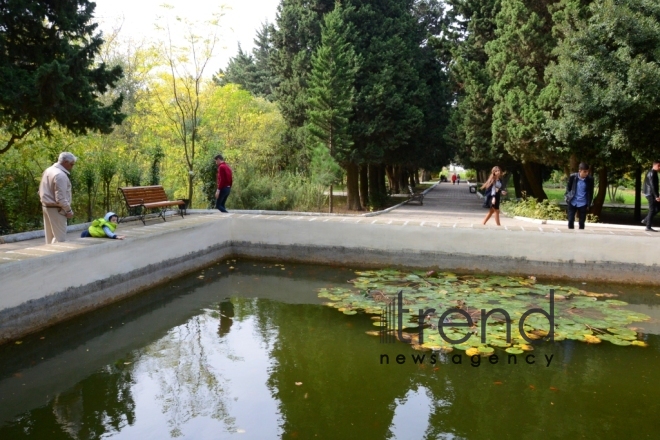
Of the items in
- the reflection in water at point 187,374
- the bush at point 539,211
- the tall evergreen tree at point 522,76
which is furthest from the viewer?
the tall evergreen tree at point 522,76

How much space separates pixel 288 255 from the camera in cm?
1169

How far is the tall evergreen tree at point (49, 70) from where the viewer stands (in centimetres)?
917

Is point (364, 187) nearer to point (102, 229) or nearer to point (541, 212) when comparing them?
point (541, 212)

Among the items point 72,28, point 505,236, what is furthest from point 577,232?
point 72,28

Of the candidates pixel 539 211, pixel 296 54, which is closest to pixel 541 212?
pixel 539 211

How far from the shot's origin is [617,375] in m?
5.77

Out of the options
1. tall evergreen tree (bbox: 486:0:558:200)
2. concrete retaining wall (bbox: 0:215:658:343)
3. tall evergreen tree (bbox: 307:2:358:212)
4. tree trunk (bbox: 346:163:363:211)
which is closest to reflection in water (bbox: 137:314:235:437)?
concrete retaining wall (bbox: 0:215:658:343)

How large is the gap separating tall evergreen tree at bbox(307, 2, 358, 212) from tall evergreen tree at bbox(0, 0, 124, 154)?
9.75m

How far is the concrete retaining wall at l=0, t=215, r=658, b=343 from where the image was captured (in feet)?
22.9

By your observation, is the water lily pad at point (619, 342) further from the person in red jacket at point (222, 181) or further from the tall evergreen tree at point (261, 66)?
the tall evergreen tree at point (261, 66)

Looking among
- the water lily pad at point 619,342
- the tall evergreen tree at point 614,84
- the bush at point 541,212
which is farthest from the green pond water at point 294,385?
the bush at point 541,212

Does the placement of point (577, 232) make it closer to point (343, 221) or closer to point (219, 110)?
point (343, 221)

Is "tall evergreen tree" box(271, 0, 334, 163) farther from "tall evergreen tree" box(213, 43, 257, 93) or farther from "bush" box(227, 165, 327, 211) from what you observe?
"tall evergreen tree" box(213, 43, 257, 93)

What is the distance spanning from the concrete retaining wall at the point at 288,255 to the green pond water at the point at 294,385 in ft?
1.51
